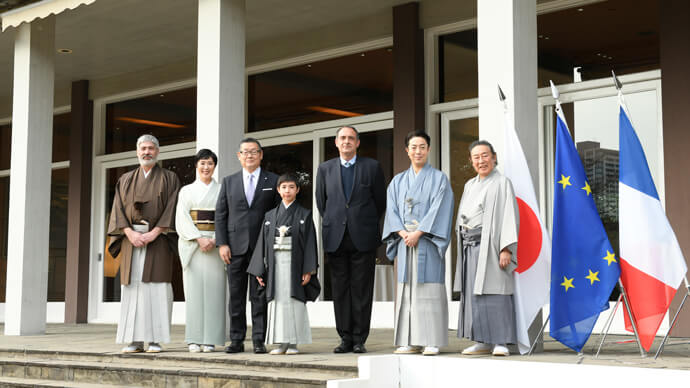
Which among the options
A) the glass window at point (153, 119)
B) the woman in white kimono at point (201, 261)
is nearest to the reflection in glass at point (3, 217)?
the glass window at point (153, 119)

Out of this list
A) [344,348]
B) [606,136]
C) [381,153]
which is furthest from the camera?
[381,153]

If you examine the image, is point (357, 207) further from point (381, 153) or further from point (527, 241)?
point (381, 153)

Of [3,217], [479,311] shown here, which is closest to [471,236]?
[479,311]

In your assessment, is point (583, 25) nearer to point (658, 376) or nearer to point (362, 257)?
point (362, 257)

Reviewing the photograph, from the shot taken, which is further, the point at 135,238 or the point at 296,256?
the point at 135,238

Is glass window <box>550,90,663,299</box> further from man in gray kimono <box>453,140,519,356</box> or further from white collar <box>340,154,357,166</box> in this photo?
white collar <box>340,154,357,166</box>

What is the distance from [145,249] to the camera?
622 centimetres

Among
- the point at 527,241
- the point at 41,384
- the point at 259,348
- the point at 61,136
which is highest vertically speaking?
the point at 61,136

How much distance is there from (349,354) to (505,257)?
1.25m

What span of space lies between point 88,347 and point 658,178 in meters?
5.13

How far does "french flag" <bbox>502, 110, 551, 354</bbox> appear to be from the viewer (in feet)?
17.5

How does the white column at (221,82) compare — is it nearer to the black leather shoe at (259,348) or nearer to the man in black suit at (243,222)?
the man in black suit at (243,222)

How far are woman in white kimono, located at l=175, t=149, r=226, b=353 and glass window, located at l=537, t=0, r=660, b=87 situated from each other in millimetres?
3756

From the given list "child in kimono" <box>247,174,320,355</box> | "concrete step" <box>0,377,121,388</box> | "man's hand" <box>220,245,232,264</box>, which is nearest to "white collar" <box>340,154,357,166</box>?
"child in kimono" <box>247,174,320,355</box>
